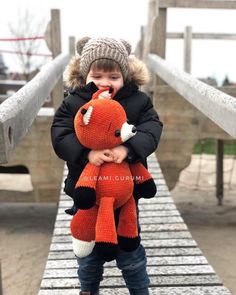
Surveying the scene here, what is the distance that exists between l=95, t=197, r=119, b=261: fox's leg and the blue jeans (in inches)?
10.1

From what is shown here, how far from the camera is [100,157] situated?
1879 mm

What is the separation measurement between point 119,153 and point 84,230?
13.9 inches

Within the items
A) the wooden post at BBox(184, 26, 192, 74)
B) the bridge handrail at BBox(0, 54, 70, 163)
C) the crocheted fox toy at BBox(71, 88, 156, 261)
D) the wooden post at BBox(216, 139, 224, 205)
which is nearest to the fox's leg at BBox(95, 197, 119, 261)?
the crocheted fox toy at BBox(71, 88, 156, 261)

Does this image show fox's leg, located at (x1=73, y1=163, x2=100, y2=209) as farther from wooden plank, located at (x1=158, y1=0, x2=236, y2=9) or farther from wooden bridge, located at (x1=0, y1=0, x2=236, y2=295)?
wooden plank, located at (x1=158, y1=0, x2=236, y2=9)

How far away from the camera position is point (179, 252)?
3.04 m

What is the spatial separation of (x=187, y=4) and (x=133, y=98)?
13.2 ft

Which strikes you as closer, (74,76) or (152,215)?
(74,76)

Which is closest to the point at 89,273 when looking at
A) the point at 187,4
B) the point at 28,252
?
the point at 187,4

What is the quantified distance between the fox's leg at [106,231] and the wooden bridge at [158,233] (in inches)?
16.2

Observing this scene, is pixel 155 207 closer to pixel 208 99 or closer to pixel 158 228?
pixel 158 228

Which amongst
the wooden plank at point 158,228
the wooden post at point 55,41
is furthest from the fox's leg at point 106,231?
the wooden post at point 55,41

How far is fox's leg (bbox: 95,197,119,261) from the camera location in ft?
6.13

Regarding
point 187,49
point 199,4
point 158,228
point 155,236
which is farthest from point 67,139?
point 187,49

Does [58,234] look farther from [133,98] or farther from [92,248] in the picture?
[133,98]
